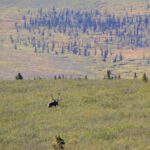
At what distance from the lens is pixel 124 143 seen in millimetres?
20406

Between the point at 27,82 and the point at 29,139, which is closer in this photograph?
the point at 29,139

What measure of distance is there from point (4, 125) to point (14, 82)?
751 inches

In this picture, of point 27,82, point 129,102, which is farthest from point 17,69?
point 129,102

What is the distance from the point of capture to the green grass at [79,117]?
69.5 ft

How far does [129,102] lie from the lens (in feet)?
105

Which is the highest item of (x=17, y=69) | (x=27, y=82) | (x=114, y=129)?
(x=114, y=129)

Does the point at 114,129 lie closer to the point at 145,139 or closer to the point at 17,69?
the point at 145,139

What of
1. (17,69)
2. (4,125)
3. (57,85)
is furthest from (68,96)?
(17,69)

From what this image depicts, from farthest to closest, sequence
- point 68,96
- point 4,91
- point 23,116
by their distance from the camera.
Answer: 1. point 4,91
2. point 68,96
3. point 23,116

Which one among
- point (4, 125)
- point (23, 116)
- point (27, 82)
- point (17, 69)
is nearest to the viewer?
point (4, 125)

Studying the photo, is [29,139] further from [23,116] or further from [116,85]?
[116,85]

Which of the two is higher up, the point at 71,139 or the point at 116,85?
the point at 71,139

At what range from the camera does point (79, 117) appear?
27.1 m

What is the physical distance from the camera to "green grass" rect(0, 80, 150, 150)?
69.5ft
